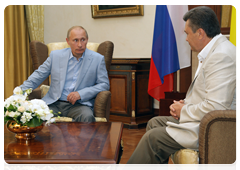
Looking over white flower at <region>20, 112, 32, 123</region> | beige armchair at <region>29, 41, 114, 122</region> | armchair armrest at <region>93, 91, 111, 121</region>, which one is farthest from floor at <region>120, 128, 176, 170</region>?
white flower at <region>20, 112, 32, 123</region>

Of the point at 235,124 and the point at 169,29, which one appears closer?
the point at 235,124

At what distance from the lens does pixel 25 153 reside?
139 centimetres

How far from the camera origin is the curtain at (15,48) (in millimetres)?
4250

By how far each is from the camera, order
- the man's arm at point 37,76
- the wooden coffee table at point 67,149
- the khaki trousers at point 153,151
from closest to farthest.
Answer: the wooden coffee table at point 67,149 → the khaki trousers at point 153,151 → the man's arm at point 37,76

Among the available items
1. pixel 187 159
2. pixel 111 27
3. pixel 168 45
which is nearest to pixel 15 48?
pixel 111 27

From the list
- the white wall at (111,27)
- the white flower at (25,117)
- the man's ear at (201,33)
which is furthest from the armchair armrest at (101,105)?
the white wall at (111,27)

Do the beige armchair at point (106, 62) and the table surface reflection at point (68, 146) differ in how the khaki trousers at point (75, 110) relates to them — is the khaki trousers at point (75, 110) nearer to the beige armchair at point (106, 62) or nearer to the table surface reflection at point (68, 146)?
the beige armchair at point (106, 62)

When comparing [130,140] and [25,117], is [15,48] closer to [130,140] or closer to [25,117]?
[130,140]

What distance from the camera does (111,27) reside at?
4832 mm

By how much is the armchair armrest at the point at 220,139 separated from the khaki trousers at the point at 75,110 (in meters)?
1.29

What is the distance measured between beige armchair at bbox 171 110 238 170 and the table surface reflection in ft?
1.85
